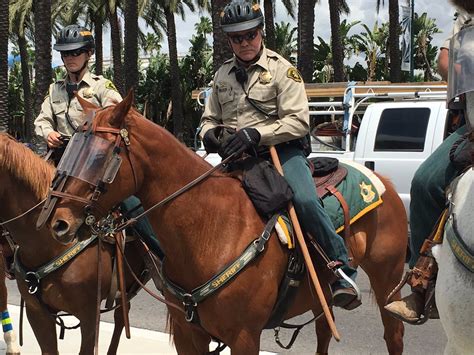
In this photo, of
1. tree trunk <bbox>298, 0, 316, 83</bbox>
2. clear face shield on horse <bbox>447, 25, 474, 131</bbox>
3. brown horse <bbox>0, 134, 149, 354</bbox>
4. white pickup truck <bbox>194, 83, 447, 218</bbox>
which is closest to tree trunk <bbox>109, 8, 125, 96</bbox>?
tree trunk <bbox>298, 0, 316, 83</bbox>

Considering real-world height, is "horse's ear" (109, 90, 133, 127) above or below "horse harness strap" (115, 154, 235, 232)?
above

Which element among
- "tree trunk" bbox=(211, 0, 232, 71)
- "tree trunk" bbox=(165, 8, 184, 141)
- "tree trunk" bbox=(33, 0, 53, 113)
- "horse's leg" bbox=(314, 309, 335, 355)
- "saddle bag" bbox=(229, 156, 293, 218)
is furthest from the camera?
"tree trunk" bbox=(165, 8, 184, 141)

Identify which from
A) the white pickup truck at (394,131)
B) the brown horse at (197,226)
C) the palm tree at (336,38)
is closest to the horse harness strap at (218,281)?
the brown horse at (197,226)

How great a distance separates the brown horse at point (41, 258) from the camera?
456 centimetres

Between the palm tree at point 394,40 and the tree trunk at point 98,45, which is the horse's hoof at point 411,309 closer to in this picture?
the palm tree at point 394,40

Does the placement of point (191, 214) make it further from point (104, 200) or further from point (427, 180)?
point (427, 180)

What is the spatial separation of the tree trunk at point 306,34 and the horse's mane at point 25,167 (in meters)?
16.9

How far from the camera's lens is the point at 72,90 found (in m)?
5.25

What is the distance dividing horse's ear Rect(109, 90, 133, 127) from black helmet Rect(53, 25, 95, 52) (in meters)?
1.69

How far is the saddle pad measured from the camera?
4559mm

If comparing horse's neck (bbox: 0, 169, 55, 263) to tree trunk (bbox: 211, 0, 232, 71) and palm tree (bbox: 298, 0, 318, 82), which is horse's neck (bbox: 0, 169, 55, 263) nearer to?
tree trunk (bbox: 211, 0, 232, 71)

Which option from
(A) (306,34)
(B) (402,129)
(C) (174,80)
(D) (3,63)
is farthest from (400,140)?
(C) (174,80)

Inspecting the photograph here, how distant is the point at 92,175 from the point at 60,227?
315 millimetres

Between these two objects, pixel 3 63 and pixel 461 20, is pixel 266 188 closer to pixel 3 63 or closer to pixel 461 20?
pixel 461 20
